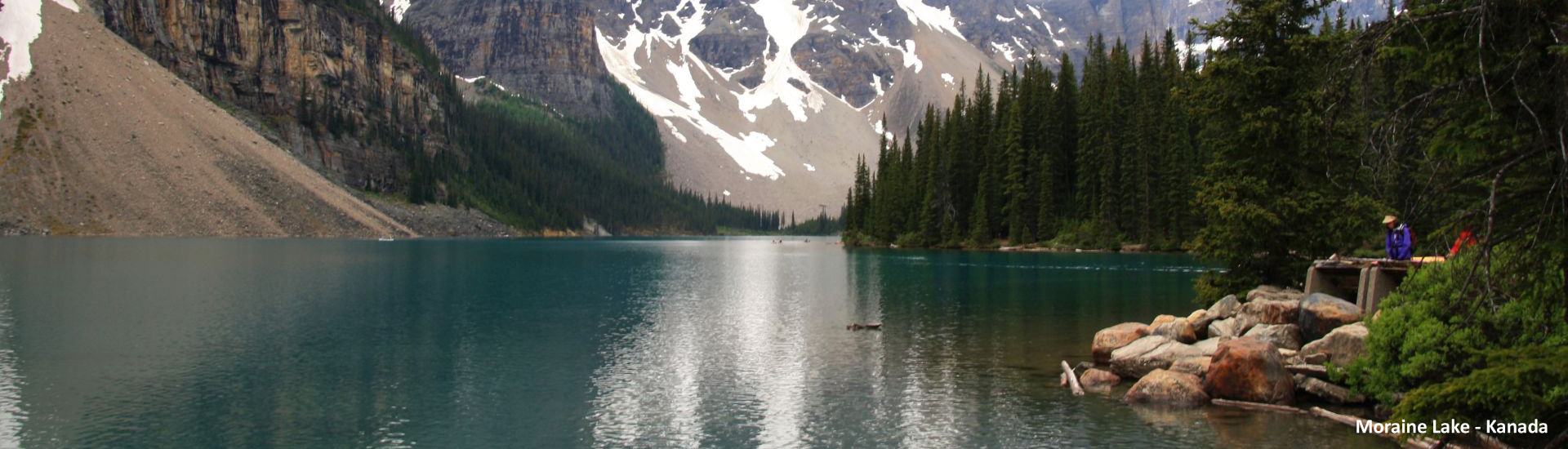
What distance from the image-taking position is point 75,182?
11694 centimetres

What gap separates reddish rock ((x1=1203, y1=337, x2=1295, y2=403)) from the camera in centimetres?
2020

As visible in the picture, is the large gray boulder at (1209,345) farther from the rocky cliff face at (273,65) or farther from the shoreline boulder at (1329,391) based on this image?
the rocky cliff face at (273,65)

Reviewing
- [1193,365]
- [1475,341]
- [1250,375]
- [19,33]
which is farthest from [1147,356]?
[19,33]

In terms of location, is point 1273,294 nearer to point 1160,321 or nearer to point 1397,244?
point 1160,321

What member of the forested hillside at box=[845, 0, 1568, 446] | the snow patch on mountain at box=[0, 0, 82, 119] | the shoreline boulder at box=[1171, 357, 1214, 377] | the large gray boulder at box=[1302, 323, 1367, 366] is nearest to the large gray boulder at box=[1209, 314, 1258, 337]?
the shoreline boulder at box=[1171, 357, 1214, 377]

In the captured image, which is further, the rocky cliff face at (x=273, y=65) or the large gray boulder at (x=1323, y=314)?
the rocky cliff face at (x=273, y=65)

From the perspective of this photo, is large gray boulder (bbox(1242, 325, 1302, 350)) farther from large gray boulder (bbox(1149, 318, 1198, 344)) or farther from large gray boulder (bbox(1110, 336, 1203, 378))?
large gray boulder (bbox(1149, 318, 1198, 344))

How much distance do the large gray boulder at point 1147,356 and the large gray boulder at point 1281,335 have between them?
158 centimetres

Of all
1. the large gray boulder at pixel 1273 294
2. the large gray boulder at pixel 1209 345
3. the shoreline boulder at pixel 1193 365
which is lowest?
the shoreline boulder at pixel 1193 365

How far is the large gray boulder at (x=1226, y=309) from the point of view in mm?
26438

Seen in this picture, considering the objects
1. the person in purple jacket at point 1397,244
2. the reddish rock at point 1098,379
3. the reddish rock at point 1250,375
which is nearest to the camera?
the reddish rock at point 1250,375

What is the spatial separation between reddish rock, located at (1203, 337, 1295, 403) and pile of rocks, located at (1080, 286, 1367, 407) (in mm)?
18

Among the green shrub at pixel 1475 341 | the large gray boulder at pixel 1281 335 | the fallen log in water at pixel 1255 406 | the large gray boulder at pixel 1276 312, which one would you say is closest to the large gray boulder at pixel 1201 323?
the large gray boulder at pixel 1276 312

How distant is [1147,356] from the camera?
24.0 m
